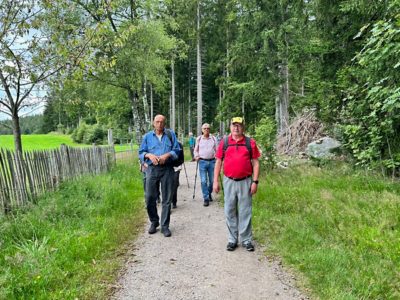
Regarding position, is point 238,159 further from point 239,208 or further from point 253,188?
point 239,208

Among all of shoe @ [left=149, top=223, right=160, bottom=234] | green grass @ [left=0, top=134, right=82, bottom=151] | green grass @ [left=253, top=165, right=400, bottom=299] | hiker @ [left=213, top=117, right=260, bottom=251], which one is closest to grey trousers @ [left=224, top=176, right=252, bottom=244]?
hiker @ [left=213, top=117, right=260, bottom=251]

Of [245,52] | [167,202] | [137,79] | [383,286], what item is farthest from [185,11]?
[383,286]

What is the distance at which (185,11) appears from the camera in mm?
25016

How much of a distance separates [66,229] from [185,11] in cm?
2258

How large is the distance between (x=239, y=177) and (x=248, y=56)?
50.6 ft

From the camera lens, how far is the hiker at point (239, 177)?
5.12m

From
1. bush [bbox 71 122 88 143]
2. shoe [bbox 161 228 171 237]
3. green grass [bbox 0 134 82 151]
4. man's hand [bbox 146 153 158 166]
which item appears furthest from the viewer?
bush [bbox 71 122 88 143]

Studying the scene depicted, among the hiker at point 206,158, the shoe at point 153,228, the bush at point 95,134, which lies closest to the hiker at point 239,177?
the shoe at point 153,228

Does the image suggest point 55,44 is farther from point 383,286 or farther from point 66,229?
point 383,286

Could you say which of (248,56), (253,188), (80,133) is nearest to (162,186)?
(253,188)

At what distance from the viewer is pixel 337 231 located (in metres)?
5.24

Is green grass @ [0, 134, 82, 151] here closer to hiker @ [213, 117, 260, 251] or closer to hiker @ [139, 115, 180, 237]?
hiker @ [139, 115, 180, 237]

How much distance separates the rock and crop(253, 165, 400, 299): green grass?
2.78 m

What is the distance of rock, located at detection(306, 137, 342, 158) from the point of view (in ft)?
37.6
